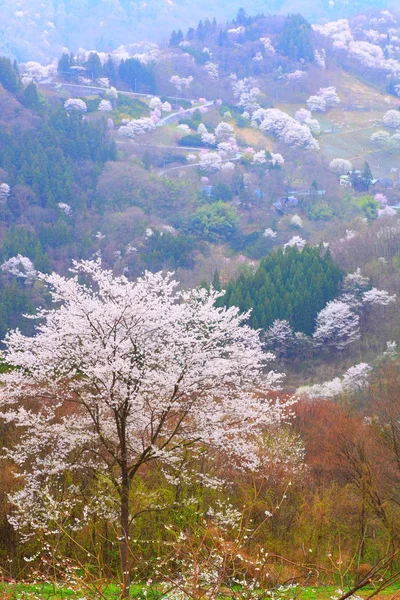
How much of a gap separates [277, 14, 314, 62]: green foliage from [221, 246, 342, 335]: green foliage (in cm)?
10127

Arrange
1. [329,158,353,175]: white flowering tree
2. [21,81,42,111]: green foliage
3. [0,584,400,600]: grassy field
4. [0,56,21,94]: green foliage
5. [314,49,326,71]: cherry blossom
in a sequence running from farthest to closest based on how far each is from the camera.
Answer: [314,49,326,71]: cherry blossom → [329,158,353,175]: white flowering tree → [0,56,21,94]: green foliage → [21,81,42,111]: green foliage → [0,584,400,600]: grassy field

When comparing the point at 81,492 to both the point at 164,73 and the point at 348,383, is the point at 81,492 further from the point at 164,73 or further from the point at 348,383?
the point at 164,73

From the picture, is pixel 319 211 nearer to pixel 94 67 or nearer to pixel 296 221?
pixel 296 221

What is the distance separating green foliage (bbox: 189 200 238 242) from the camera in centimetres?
8625

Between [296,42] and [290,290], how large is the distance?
107185 mm

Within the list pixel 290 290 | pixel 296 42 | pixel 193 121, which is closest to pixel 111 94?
pixel 193 121

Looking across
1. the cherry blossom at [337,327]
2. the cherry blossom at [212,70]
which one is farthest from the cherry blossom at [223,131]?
the cherry blossom at [337,327]

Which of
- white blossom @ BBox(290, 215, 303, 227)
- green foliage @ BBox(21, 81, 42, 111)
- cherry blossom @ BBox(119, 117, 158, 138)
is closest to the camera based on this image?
white blossom @ BBox(290, 215, 303, 227)

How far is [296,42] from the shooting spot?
150m

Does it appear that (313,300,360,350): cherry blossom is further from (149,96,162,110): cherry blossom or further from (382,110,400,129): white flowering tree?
(382,110,400,129): white flowering tree

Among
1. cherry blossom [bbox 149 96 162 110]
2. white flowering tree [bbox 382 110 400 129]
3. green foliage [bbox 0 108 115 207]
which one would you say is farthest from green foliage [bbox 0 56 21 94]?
white flowering tree [bbox 382 110 400 129]

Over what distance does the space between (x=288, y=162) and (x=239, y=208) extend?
21.2 metres

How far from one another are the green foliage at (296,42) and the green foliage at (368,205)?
6115 cm

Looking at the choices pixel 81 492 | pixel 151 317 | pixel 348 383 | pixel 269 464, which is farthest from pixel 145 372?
pixel 348 383
